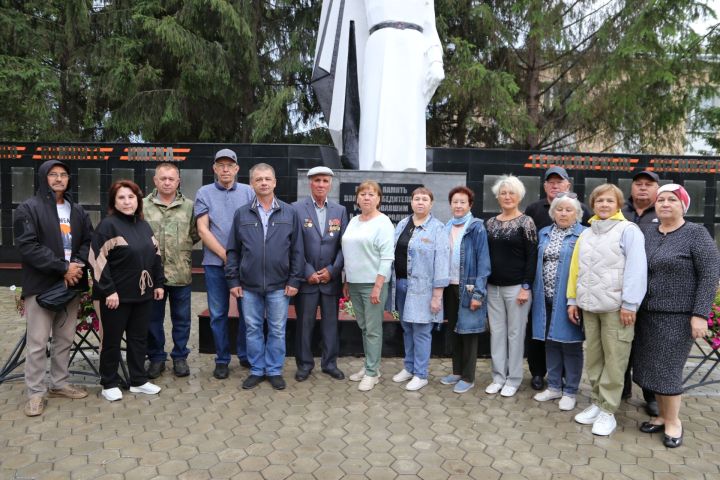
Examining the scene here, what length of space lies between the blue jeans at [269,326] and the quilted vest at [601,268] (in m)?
2.09

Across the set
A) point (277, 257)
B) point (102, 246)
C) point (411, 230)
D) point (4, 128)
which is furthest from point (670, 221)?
point (4, 128)

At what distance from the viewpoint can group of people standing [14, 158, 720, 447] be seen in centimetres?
344

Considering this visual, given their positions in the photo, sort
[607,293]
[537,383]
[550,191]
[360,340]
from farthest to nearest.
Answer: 1. [360,340]
2. [550,191]
3. [537,383]
4. [607,293]

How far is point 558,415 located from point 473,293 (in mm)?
978

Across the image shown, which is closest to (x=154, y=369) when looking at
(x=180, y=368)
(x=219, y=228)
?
(x=180, y=368)

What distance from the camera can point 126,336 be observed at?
158 inches

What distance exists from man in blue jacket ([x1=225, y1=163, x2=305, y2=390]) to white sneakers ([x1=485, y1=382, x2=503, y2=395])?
151 cm

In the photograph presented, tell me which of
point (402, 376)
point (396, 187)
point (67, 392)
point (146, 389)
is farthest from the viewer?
point (396, 187)

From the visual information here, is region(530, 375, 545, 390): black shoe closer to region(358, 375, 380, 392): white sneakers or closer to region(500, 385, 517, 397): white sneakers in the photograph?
region(500, 385, 517, 397): white sneakers

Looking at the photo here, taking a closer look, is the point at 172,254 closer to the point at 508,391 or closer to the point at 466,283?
the point at 466,283

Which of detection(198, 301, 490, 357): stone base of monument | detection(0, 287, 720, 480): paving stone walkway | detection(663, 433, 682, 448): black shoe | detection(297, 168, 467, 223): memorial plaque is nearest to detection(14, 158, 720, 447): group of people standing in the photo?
detection(663, 433, 682, 448): black shoe

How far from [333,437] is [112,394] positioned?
1640mm

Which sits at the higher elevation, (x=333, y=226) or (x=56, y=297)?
(x=333, y=226)

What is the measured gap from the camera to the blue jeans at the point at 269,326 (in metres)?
4.24
